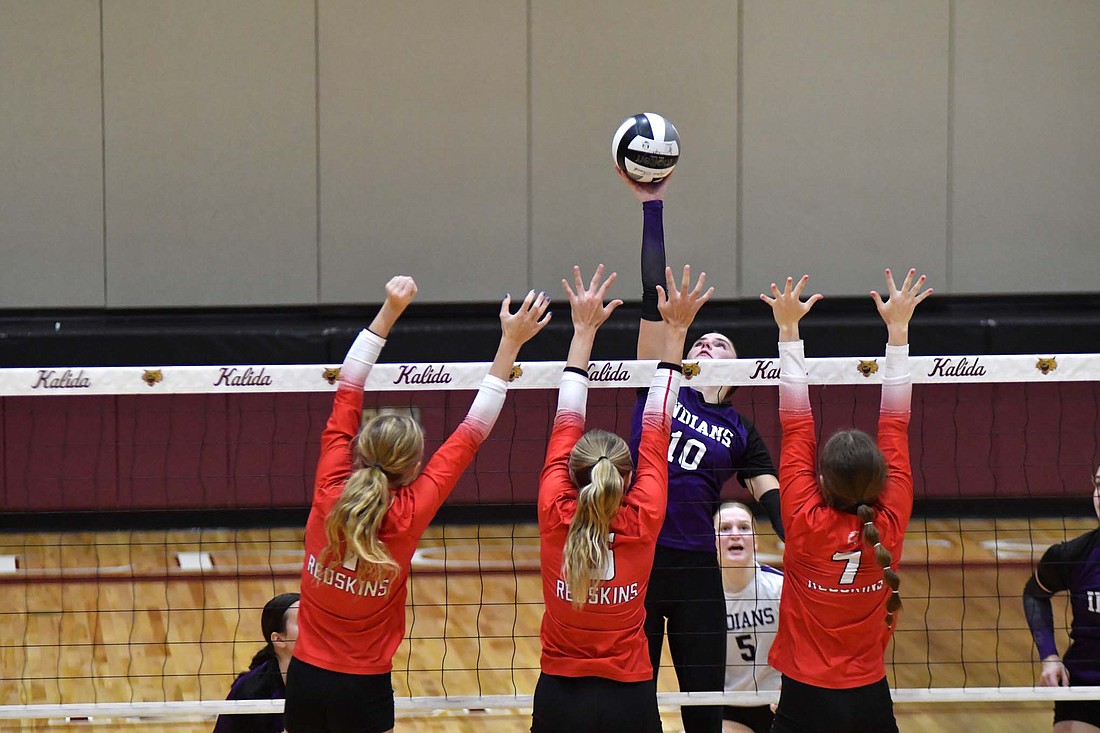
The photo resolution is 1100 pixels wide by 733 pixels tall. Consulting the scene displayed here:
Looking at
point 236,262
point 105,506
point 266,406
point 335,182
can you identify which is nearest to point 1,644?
point 105,506

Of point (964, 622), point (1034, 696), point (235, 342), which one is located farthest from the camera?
point (235, 342)

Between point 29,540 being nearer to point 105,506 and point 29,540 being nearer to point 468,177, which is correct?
point 105,506

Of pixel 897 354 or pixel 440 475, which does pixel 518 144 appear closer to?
pixel 897 354

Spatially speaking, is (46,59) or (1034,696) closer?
(1034,696)

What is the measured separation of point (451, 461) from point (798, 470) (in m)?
1.02

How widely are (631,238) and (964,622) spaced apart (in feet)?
13.3

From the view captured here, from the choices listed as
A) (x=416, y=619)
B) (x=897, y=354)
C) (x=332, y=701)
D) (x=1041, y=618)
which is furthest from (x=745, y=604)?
(x=416, y=619)

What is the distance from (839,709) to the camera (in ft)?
11.3

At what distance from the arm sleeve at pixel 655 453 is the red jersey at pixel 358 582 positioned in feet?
1.62

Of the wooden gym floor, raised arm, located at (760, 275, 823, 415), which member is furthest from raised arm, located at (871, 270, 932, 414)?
the wooden gym floor

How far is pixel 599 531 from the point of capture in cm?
320

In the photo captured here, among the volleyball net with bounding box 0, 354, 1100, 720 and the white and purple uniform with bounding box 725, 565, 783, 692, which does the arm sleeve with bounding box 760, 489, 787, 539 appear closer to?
the white and purple uniform with bounding box 725, 565, 783, 692

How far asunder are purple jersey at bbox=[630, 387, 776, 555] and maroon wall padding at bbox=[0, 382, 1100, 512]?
13.9ft

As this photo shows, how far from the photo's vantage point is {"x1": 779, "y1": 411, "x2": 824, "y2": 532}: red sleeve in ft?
11.4
